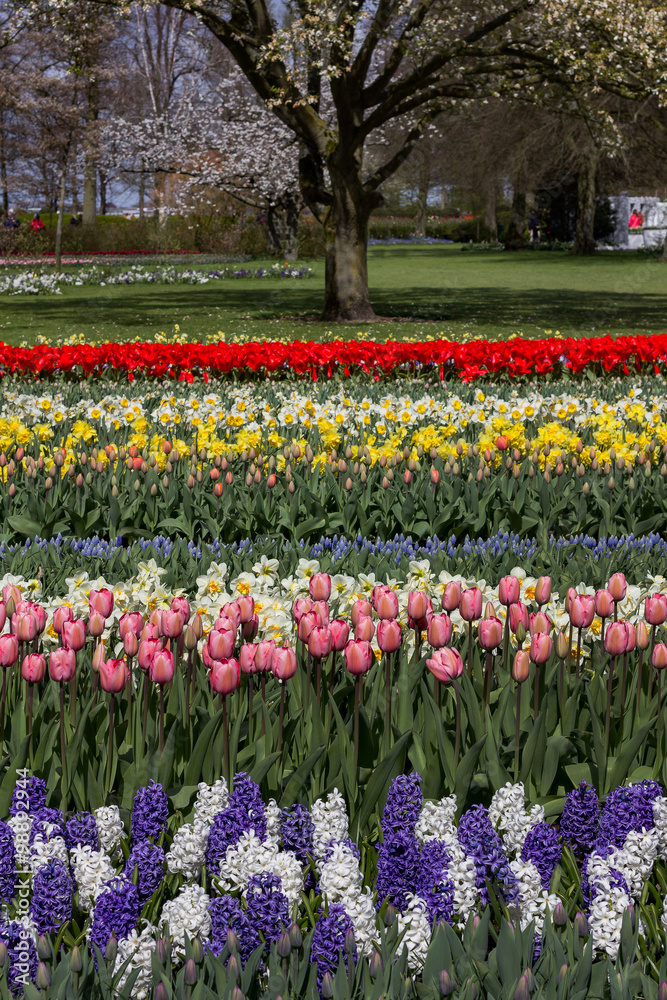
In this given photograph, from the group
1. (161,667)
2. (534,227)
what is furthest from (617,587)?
(534,227)

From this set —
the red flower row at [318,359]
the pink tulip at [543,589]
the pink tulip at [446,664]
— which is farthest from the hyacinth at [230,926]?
the red flower row at [318,359]

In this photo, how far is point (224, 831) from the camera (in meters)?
1.79

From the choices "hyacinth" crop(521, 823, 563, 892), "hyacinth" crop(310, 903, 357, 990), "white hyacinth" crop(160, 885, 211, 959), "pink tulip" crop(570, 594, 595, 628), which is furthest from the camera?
"pink tulip" crop(570, 594, 595, 628)

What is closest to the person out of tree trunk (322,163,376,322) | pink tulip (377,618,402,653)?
tree trunk (322,163,376,322)

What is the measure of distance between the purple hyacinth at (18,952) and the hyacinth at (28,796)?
239 mm

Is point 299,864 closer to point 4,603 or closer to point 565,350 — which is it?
point 4,603

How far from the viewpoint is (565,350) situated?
9258mm

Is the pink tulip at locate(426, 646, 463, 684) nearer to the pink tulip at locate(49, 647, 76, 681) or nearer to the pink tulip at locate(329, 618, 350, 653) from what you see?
the pink tulip at locate(329, 618, 350, 653)

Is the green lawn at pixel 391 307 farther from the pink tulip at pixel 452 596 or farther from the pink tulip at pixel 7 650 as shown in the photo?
the pink tulip at pixel 7 650

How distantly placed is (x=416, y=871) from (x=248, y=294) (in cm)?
2331

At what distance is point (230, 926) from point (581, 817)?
699 mm

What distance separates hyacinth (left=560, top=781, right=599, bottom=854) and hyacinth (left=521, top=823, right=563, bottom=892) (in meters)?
0.10

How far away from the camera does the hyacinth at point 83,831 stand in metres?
1.82

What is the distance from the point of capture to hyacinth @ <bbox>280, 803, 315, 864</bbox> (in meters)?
1.86
